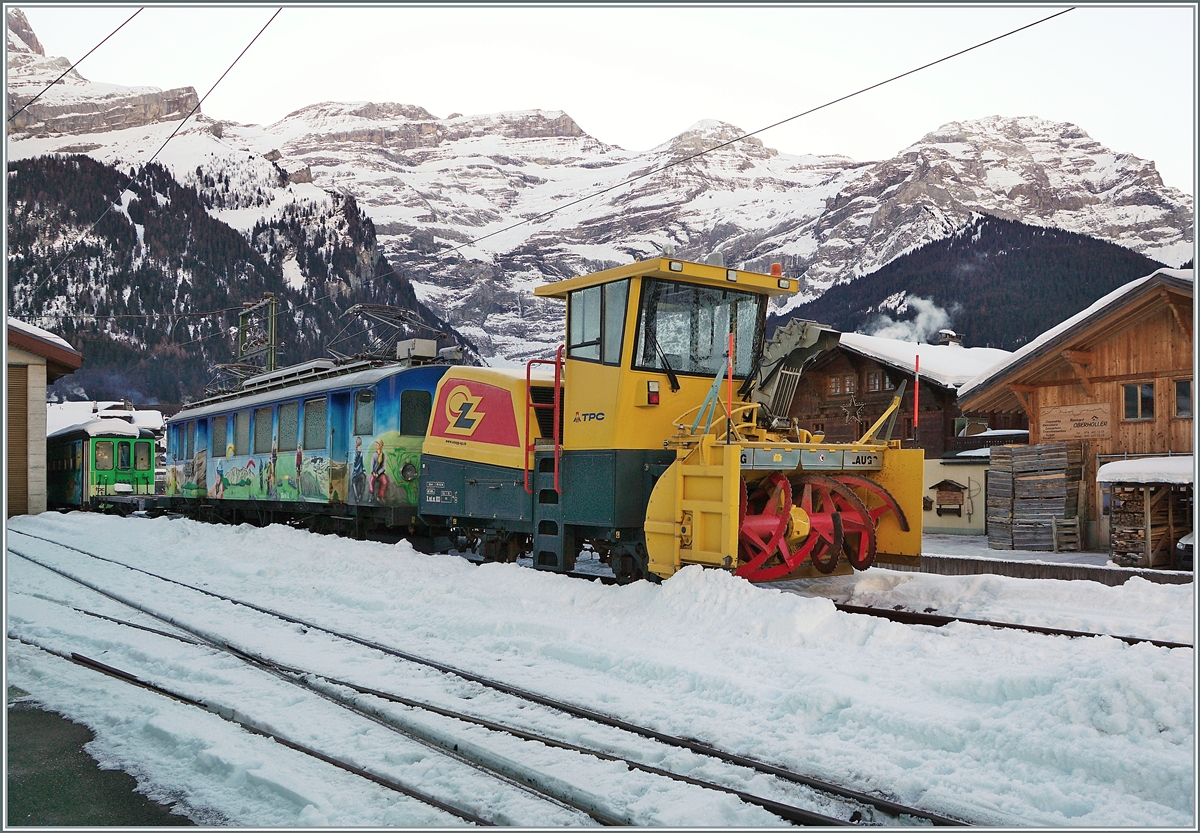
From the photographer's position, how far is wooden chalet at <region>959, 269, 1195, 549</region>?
1858 centimetres

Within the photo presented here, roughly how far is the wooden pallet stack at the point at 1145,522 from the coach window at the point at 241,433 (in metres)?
18.2

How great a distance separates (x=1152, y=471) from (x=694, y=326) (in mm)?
10736

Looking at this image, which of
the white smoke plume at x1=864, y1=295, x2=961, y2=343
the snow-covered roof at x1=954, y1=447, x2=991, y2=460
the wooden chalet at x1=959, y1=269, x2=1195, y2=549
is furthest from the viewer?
the white smoke plume at x1=864, y1=295, x2=961, y2=343

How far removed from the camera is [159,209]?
11069 cm

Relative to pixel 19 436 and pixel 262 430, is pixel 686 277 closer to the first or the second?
pixel 262 430

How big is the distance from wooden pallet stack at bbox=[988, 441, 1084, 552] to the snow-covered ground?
12313 millimetres

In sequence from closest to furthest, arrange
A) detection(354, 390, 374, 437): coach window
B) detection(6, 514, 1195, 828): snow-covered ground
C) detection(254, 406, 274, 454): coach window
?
detection(6, 514, 1195, 828): snow-covered ground → detection(354, 390, 374, 437): coach window → detection(254, 406, 274, 454): coach window

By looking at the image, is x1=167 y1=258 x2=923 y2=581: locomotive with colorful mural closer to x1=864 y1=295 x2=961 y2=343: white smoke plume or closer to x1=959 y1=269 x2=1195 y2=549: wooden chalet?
x1=959 y1=269 x2=1195 y2=549: wooden chalet

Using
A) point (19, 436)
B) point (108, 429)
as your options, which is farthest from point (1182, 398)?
point (108, 429)

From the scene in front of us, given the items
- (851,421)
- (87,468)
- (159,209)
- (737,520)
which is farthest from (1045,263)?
(159,209)

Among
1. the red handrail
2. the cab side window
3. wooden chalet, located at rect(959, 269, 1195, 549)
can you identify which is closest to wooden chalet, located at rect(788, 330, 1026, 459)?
wooden chalet, located at rect(959, 269, 1195, 549)

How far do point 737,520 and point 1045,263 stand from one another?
291 ft

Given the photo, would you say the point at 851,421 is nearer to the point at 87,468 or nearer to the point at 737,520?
the point at 737,520

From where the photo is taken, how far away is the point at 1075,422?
2086 cm
